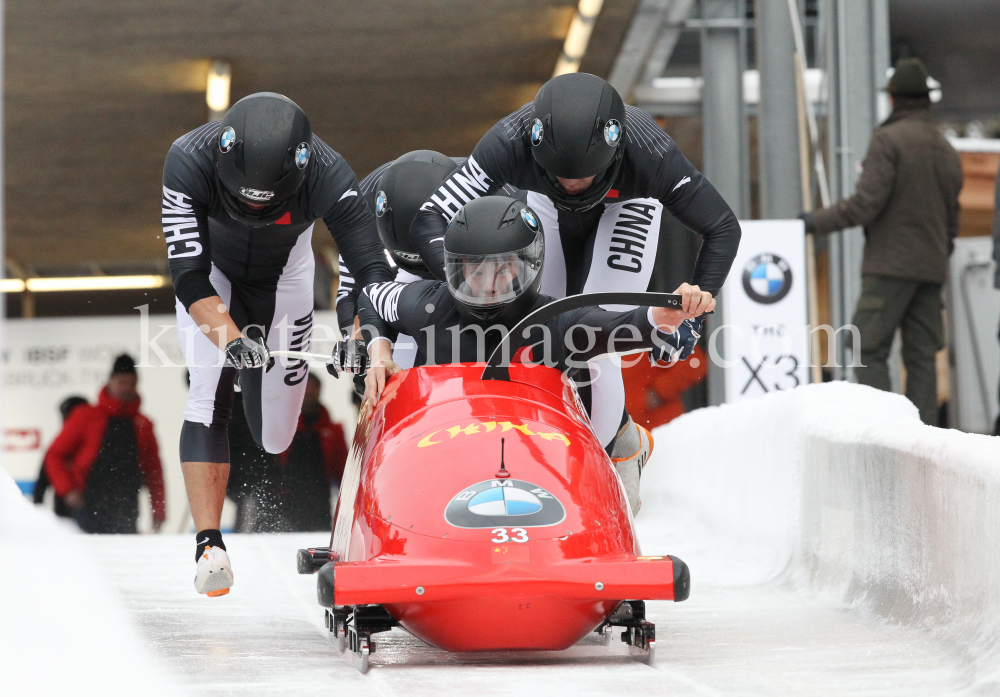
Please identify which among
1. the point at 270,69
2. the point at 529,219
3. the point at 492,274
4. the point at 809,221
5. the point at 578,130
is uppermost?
the point at 270,69

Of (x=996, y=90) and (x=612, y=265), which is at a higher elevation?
(x=996, y=90)

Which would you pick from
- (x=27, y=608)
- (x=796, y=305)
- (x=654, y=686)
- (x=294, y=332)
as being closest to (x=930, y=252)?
(x=796, y=305)

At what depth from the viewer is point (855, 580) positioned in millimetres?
3254

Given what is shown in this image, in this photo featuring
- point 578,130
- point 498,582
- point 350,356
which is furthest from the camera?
point 350,356

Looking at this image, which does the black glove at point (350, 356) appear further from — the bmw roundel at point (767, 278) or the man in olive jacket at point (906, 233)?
the bmw roundel at point (767, 278)

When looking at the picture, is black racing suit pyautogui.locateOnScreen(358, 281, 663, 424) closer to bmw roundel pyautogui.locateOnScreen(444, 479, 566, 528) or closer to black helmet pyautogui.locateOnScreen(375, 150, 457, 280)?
bmw roundel pyautogui.locateOnScreen(444, 479, 566, 528)

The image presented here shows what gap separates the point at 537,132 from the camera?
2969mm

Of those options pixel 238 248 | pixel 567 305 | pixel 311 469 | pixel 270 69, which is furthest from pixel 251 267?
pixel 270 69

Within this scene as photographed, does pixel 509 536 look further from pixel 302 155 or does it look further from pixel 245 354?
pixel 302 155

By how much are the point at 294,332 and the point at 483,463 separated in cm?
166

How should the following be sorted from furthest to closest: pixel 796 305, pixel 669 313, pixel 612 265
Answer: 1. pixel 796 305
2. pixel 612 265
3. pixel 669 313

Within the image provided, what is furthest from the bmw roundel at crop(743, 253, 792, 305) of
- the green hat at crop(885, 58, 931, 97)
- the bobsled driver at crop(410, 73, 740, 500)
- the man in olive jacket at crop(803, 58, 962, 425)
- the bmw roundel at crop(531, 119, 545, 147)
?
the bmw roundel at crop(531, 119, 545, 147)

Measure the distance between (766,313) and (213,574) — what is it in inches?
144

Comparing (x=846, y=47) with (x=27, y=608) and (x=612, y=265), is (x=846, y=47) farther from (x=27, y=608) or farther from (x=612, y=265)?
(x=27, y=608)
